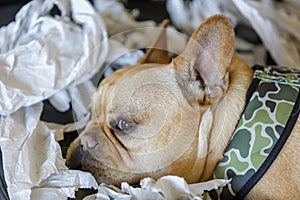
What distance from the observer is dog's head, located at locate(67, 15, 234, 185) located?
3.75 feet

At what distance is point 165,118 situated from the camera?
3.76 feet

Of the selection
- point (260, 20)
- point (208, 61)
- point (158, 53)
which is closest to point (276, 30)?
point (260, 20)

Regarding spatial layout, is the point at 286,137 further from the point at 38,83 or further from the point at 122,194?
the point at 38,83

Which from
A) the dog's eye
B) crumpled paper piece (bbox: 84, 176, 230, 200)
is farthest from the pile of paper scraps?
the dog's eye

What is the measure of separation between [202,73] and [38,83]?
1.65 ft

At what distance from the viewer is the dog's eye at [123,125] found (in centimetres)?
116

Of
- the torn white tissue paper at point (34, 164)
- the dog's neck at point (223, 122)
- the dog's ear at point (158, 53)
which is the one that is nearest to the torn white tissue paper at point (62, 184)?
the torn white tissue paper at point (34, 164)

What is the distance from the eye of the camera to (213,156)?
3.90 ft

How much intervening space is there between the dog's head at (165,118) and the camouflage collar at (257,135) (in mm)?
66

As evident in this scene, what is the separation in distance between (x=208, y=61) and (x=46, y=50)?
22.3 inches

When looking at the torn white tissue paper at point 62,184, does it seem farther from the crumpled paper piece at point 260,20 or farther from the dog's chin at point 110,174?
the crumpled paper piece at point 260,20

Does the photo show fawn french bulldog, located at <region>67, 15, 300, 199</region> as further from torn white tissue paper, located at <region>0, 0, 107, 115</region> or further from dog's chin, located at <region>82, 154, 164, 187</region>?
torn white tissue paper, located at <region>0, 0, 107, 115</region>

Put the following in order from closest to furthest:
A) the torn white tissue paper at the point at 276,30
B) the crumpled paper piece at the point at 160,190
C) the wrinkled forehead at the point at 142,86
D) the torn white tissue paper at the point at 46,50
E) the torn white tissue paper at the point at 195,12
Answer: the crumpled paper piece at the point at 160,190 → the wrinkled forehead at the point at 142,86 → the torn white tissue paper at the point at 46,50 → the torn white tissue paper at the point at 276,30 → the torn white tissue paper at the point at 195,12

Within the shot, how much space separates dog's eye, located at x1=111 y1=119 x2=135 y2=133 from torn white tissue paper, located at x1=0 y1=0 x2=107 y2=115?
0.32m
